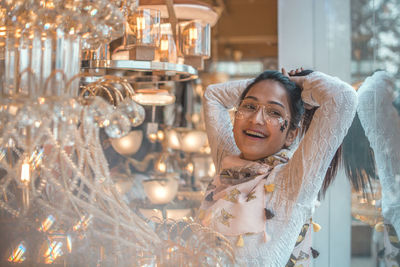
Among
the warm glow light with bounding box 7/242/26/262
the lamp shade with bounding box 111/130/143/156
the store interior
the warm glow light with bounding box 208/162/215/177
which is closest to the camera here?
the store interior

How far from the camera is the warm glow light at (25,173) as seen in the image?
993 millimetres

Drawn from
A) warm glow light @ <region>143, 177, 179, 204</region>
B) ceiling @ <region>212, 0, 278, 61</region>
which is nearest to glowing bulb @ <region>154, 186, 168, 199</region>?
warm glow light @ <region>143, 177, 179, 204</region>

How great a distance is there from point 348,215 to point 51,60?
3.22 ft

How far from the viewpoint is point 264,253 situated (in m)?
1.20

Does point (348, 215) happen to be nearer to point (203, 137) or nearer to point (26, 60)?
point (26, 60)

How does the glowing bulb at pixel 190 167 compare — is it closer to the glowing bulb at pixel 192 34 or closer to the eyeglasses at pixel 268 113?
the glowing bulb at pixel 192 34

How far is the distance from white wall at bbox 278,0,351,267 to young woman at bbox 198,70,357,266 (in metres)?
0.22

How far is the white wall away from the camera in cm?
149

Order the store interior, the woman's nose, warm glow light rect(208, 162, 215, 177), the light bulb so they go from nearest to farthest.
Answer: the store interior < the woman's nose < the light bulb < warm glow light rect(208, 162, 215, 177)

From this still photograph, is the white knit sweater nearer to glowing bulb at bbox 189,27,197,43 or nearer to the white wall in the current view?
the white wall

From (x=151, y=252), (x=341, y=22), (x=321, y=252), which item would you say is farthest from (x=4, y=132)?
(x=341, y=22)

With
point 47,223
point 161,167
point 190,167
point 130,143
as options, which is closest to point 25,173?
point 47,223

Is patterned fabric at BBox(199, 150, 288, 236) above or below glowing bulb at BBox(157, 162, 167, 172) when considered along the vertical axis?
above

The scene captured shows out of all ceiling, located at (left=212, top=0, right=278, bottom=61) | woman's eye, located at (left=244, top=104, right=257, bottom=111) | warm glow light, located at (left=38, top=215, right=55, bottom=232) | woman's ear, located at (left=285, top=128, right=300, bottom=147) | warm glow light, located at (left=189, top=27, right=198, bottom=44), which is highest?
ceiling, located at (left=212, top=0, right=278, bottom=61)
